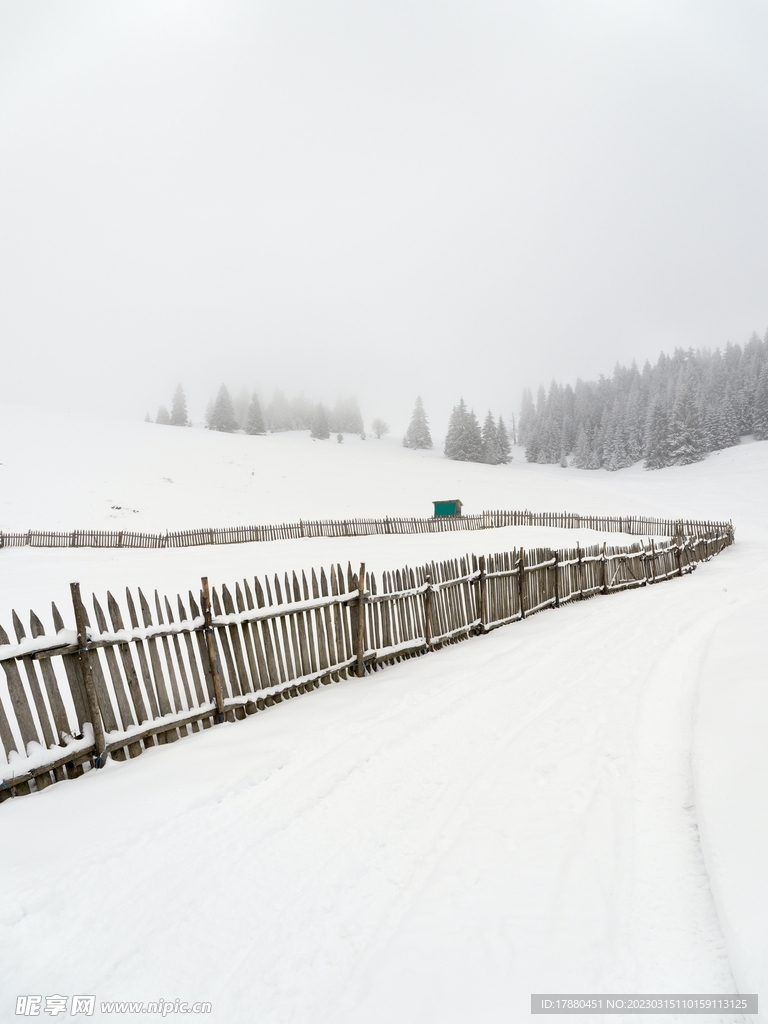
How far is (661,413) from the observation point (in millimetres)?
68625

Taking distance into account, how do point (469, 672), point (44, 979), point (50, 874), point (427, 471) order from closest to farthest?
point (44, 979) < point (50, 874) < point (469, 672) < point (427, 471)

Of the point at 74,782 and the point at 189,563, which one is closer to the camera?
the point at 74,782

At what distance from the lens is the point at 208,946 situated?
235cm

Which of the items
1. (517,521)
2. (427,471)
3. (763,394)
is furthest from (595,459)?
(517,521)

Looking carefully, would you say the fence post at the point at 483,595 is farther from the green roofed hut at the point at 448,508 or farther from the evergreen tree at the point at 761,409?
the evergreen tree at the point at 761,409

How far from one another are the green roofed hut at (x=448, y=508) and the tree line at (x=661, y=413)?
4833cm

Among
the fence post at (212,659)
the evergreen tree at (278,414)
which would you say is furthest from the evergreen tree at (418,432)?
the fence post at (212,659)

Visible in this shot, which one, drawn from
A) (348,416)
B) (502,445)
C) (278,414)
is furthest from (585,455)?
(278,414)

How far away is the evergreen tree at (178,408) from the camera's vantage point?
3140 inches

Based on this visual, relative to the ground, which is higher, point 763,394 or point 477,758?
point 763,394

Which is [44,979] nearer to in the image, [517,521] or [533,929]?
[533,929]

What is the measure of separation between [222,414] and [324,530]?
55.8 metres

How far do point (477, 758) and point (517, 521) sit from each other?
29331 millimetres

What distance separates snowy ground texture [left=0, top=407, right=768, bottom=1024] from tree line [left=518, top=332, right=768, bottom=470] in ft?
237
